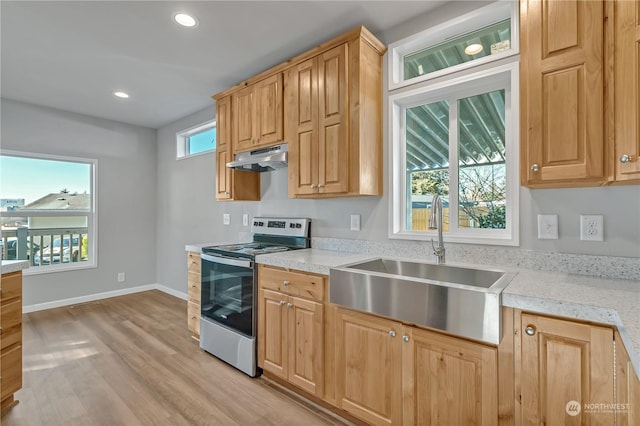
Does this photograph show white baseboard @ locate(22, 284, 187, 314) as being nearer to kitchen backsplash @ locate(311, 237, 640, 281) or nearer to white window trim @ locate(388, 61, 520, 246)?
kitchen backsplash @ locate(311, 237, 640, 281)

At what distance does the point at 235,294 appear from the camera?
2.52m

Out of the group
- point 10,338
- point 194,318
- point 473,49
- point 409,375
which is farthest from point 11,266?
point 473,49

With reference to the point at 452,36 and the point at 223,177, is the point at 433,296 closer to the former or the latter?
the point at 452,36

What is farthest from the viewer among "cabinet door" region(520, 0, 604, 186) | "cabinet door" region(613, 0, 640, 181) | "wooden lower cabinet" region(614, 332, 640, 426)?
"cabinet door" region(520, 0, 604, 186)

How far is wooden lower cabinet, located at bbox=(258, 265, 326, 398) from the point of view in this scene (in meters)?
1.97

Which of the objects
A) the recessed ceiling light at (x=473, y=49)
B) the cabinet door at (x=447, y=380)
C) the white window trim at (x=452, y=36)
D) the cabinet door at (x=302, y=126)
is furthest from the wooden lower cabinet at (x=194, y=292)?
the recessed ceiling light at (x=473, y=49)

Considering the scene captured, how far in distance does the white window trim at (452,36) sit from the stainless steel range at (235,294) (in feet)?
4.95

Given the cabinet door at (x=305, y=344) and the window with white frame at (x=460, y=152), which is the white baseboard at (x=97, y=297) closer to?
the cabinet door at (x=305, y=344)

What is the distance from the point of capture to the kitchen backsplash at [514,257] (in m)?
1.54

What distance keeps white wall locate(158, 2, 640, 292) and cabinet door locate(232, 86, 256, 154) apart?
44cm

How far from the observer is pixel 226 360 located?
8.46 feet

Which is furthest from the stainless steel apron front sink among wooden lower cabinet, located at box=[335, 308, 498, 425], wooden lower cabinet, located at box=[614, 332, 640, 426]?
wooden lower cabinet, located at box=[614, 332, 640, 426]

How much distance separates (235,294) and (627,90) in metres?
2.60

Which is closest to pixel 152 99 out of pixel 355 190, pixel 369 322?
pixel 355 190
